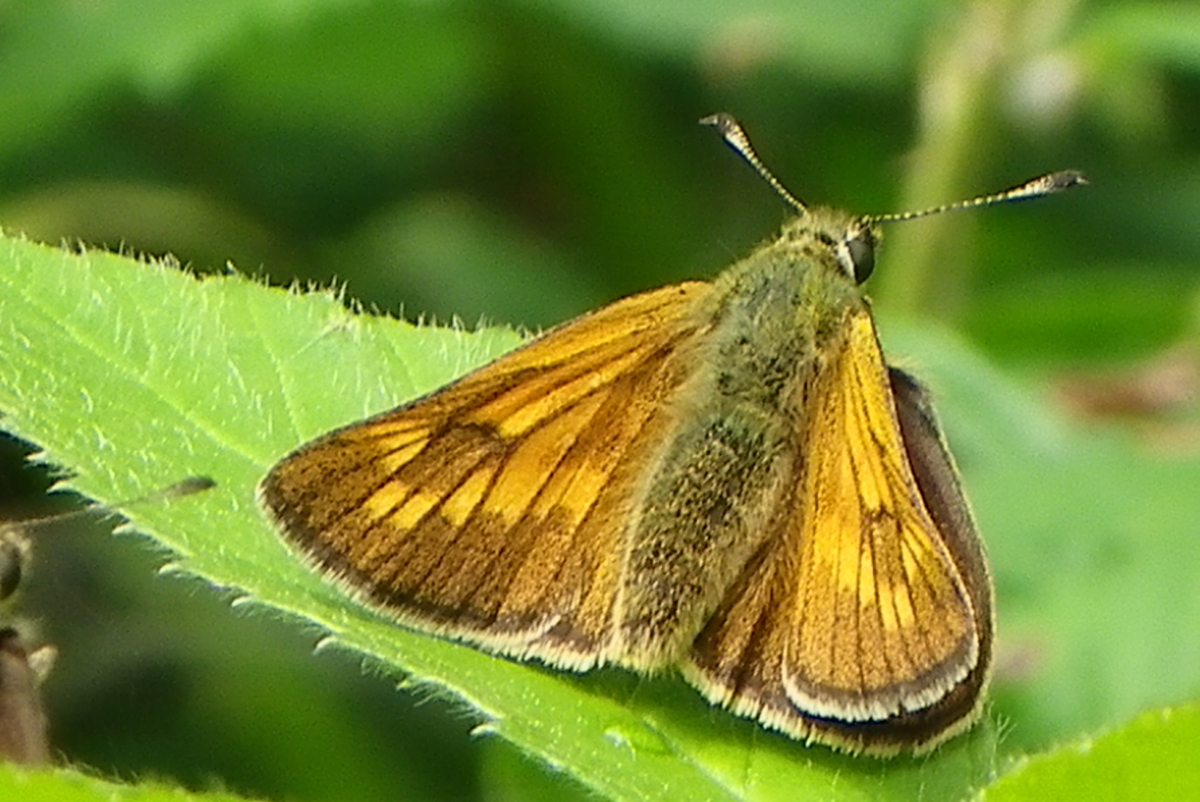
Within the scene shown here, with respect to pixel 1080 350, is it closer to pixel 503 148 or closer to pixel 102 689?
pixel 503 148

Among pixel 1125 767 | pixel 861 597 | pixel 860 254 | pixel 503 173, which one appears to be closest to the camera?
pixel 1125 767

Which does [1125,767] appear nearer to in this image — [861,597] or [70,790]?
[861,597]

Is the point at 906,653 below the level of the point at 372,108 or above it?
below

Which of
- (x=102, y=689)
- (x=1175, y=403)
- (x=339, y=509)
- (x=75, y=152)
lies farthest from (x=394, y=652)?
(x=75, y=152)

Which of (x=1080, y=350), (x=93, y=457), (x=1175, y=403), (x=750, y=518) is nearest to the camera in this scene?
(x=93, y=457)

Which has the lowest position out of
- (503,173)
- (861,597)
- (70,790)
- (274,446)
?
(70,790)

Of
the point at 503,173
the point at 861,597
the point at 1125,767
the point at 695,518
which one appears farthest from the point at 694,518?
the point at 503,173

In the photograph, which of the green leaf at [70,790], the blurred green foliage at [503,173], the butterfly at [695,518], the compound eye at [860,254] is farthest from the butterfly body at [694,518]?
the blurred green foliage at [503,173]
